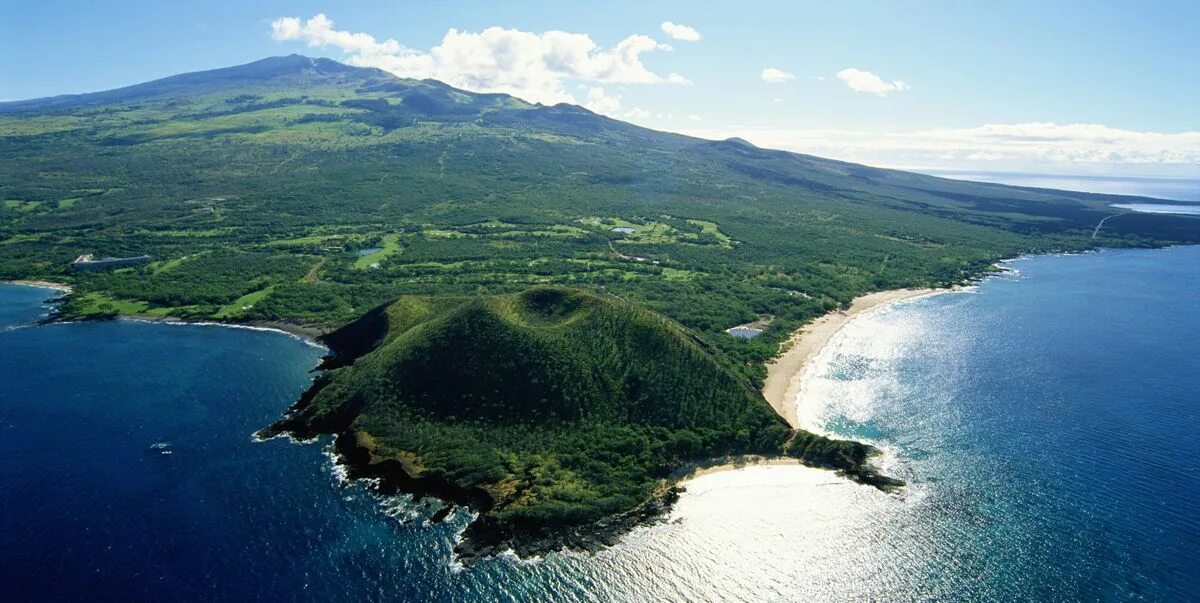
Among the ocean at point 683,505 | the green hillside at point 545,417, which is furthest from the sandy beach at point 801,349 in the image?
the green hillside at point 545,417

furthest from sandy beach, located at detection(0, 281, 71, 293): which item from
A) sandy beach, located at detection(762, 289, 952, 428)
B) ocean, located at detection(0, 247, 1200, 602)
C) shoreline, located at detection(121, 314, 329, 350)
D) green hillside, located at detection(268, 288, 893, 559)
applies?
sandy beach, located at detection(762, 289, 952, 428)

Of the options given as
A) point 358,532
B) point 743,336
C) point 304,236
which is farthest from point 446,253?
point 358,532

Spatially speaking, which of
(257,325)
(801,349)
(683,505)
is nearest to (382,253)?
(257,325)

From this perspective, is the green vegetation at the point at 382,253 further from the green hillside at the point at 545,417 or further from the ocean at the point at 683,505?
the green hillside at the point at 545,417

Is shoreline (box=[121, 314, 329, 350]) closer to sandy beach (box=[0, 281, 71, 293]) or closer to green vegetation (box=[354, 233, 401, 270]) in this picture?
sandy beach (box=[0, 281, 71, 293])

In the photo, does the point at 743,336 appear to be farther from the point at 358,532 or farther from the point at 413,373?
the point at 358,532

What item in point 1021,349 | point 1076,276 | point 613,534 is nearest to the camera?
point 613,534
